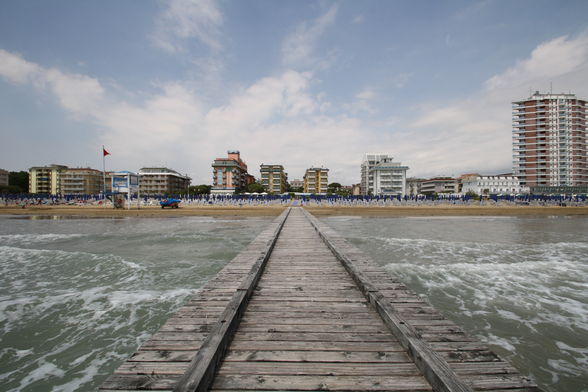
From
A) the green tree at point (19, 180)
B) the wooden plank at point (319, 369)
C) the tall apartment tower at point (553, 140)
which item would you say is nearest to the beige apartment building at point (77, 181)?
the green tree at point (19, 180)

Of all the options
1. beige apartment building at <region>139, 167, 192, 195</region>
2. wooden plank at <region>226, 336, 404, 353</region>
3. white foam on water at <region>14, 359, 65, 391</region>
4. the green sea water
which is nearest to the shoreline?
the green sea water

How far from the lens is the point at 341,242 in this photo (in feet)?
26.1

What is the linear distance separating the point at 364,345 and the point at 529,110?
12205 centimetres

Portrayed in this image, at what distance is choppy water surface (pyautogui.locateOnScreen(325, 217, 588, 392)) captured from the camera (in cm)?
369

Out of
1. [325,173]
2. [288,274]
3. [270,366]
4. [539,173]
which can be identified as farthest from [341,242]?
[539,173]

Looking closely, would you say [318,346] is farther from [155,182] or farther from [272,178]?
[155,182]

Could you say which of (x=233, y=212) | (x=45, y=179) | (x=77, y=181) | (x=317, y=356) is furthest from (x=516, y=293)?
(x=45, y=179)

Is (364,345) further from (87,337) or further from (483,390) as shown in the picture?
(87,337)

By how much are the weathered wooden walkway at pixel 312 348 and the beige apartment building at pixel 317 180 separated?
98273mm

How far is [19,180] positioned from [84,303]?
154789mm

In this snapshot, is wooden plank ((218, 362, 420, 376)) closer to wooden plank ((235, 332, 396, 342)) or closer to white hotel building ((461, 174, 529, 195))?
wooden plank ((235, 332, 396, 342))

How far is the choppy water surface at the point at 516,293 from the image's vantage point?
3.69m

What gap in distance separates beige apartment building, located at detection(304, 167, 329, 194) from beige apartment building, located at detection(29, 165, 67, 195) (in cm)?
10517

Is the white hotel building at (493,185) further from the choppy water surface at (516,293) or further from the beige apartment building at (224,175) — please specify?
the choppy water surface at (516,293)
